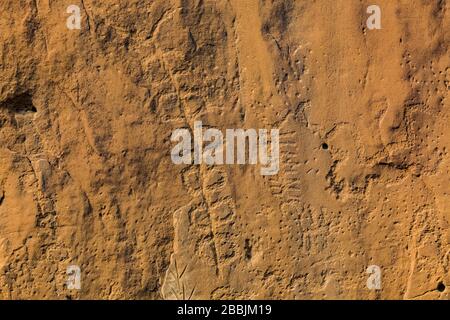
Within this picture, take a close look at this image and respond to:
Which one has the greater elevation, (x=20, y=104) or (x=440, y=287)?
(x=20, y=104)

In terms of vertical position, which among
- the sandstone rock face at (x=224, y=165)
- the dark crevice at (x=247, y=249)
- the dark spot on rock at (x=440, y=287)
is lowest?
the dark spot on rock at (x=440, y=287)

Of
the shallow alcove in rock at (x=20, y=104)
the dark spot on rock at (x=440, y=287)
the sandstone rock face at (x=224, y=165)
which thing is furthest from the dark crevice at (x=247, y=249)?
the shallow alcove in rock at (x=20, y=104)

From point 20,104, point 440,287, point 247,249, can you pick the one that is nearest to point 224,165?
point 247,249

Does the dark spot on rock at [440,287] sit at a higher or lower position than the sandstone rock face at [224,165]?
lower

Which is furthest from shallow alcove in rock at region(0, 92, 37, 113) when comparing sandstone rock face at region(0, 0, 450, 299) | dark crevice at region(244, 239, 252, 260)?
dark crevice at region(244, 239, 252, 260)

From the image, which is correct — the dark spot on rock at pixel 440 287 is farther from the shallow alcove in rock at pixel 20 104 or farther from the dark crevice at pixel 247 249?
the shallow alcove in rock at pixel 20 104

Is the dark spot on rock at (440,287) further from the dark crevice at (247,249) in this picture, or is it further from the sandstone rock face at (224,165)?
the dark crevice at (247,249)

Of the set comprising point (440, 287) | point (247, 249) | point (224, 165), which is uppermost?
point (224, 165)

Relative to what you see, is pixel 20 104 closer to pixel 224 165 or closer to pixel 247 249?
pixel 224 165

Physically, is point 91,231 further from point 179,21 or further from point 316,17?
point 316,17

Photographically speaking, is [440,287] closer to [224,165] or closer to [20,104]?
[224,165]
